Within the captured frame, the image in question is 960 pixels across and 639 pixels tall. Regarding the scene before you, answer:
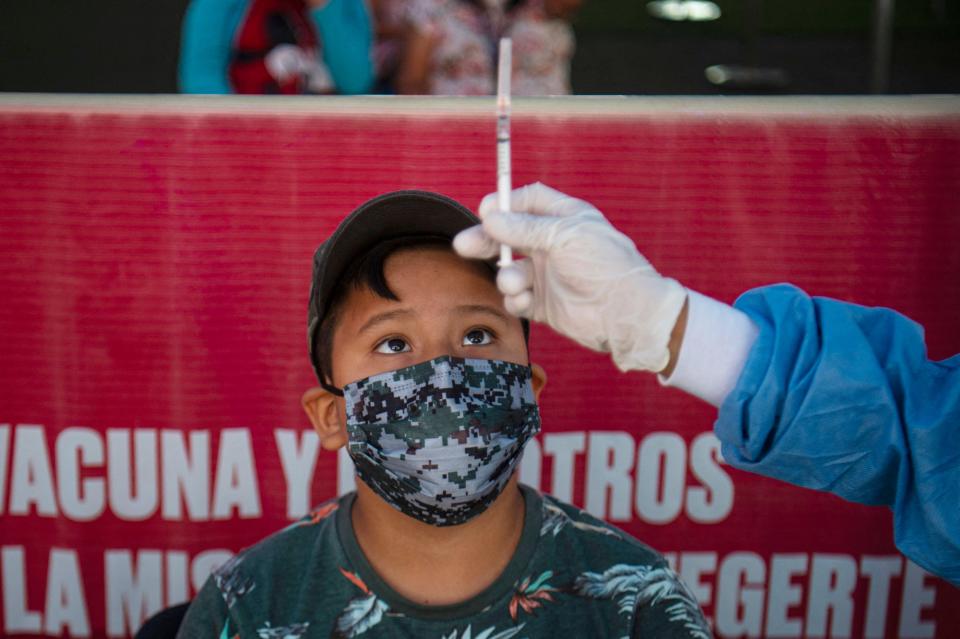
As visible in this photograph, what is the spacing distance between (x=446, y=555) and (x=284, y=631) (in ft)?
0.97

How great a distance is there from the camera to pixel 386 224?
179 centimetres

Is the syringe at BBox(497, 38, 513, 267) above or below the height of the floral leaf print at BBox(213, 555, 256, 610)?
above

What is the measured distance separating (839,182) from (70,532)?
2040 millimetres

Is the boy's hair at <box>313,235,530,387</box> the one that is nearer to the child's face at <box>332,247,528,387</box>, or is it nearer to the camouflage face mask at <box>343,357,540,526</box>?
the child's face at <box>332,247,528,387</box>

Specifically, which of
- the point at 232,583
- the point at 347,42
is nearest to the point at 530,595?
the point at 232,583

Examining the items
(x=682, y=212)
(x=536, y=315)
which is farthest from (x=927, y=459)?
(x=682, y=212)

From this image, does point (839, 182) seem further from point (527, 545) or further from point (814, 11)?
point (814, 11)

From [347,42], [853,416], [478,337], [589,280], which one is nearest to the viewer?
[853,416]

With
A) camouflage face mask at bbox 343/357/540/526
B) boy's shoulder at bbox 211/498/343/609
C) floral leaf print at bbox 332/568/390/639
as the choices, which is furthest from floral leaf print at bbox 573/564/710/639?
boy's shoulder at bbox 211/498/343/609

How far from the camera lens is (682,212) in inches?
96.0

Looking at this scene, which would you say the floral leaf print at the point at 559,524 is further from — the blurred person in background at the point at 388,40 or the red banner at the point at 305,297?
the blurred person in background at the point at 388,40

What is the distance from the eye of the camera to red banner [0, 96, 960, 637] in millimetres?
2402

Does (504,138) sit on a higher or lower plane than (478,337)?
higher

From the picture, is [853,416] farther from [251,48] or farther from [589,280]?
[251,48]
